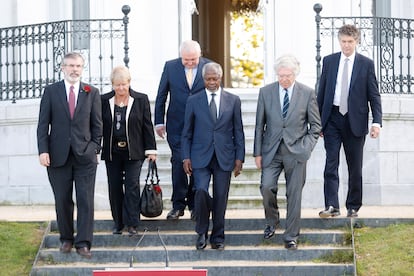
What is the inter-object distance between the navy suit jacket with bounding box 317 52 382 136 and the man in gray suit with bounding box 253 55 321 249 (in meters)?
0.71

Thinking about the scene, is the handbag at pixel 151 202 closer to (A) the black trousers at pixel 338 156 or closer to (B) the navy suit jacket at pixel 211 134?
(B) the navy suit jacket at pixel 211 134

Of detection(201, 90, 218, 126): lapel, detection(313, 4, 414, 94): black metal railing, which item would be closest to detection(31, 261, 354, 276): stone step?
detection(201, 90, 218, 126): lapel

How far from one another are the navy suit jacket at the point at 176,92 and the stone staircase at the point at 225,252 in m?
1.03

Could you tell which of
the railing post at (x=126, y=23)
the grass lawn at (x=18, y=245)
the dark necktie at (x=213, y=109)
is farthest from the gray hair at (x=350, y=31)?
the grass lawn at (x=18, y=245)

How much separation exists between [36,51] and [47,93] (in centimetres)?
594

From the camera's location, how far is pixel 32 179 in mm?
16609

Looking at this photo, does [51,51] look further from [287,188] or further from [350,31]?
[287,188]

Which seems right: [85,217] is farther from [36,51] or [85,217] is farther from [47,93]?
[36,51]

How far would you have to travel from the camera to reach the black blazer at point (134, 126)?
42.4 feet

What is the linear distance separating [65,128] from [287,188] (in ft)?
7.65

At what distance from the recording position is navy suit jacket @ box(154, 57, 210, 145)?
43.8ft

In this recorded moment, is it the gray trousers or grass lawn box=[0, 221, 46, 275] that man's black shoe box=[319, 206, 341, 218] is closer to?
the gray trousers

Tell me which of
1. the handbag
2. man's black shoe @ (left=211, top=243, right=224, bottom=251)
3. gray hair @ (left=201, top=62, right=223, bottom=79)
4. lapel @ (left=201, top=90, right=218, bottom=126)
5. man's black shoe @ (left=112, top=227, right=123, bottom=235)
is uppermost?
gray hair @ (left=201, top=62, right=223, bottom=79)

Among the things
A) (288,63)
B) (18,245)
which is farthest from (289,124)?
(18,245)
